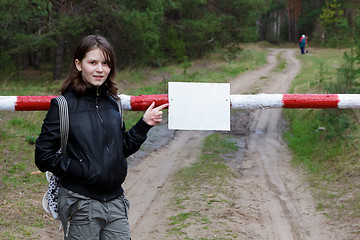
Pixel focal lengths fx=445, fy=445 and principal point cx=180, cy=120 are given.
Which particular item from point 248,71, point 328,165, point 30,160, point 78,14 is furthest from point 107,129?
point 248,71

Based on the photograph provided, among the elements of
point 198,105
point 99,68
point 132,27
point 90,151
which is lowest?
point 90,151

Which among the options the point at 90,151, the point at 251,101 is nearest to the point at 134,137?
the point at 90,151

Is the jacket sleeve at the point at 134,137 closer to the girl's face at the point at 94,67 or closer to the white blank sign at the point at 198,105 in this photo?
the girl's face at the point at 94,67

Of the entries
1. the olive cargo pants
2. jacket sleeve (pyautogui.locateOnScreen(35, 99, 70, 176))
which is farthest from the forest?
jacket sleeve (pyautogui.locateOnScreen(35, 99, 70, 176))

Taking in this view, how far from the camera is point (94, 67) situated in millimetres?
2689

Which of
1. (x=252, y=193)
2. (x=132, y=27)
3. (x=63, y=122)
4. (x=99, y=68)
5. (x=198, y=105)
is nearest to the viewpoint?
(x=63, y=122)

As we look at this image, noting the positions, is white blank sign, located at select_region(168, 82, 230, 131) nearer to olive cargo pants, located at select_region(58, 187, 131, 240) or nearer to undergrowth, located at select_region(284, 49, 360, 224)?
olive cargo pants, located at select_region(58, 187, 131, 240)

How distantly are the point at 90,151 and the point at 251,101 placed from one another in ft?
7.08

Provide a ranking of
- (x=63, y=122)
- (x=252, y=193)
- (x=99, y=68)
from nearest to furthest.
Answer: (x=63, y=122), (x=99, y=68), (x=252, y=193)

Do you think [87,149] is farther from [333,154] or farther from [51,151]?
[333,154]

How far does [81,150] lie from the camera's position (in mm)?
2586

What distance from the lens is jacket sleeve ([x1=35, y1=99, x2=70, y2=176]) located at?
99.6 inches

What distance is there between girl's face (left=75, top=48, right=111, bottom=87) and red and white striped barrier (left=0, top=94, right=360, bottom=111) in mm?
1410

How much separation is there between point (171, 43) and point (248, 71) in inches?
182
